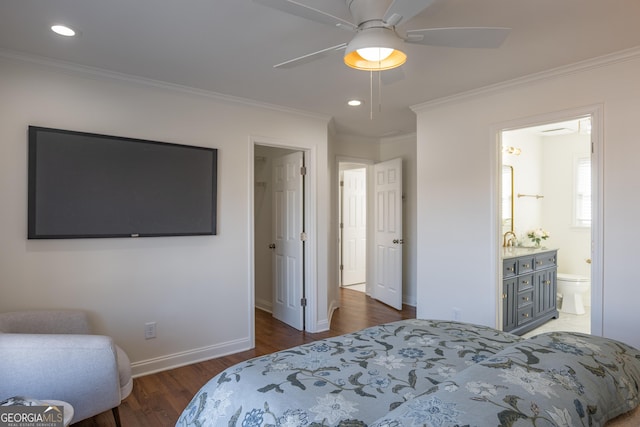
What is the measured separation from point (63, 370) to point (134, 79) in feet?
7.03

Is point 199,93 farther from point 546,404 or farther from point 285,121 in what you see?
point 546,404

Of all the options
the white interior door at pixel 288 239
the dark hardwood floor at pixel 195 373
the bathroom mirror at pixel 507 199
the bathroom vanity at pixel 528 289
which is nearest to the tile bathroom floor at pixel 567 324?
the bathroom vanity at pixel 528 289

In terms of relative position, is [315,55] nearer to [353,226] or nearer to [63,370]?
[63,370]

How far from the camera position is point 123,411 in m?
2.47

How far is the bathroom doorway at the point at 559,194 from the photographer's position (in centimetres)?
486

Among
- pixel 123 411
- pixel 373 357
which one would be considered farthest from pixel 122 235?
pixel 373 357

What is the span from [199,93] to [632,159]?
11.0ft

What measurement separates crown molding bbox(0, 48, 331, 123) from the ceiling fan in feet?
5.76

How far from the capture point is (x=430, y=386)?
1.25 m

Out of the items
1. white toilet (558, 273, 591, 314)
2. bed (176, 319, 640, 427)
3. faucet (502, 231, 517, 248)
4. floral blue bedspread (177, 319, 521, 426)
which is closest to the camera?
bed (176, 319, 640, 427)

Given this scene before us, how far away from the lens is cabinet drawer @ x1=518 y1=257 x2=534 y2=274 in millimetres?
3815

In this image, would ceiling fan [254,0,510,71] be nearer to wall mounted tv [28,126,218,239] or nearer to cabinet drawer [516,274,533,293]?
wall mounted tv [28,126,218,239]

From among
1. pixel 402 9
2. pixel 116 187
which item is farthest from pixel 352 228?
pixel 402 9

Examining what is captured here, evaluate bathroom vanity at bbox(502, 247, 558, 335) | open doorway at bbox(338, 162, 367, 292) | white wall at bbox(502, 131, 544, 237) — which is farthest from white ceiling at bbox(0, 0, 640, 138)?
open doorway at bbox(338, 162, 367, 292)
